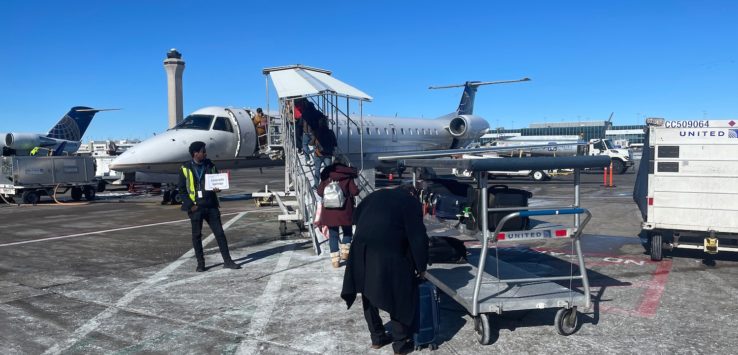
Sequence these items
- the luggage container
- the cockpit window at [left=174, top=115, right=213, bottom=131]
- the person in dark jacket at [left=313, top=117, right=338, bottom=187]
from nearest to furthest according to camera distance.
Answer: the person in dark jacket at [left=313, top=117, right=338, bottom=187]
the cockpit window at [left=174, top=115, right=213, bottom=131]
the luggage container

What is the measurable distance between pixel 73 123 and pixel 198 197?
140 feet

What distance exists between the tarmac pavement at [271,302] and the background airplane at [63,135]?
3584cm

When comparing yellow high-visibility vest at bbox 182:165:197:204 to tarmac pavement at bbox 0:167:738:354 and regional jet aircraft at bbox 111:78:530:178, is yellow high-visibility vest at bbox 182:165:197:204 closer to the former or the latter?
tarmac pavement at bbox 0:167:738:354

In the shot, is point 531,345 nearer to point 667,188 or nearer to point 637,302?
point 637,302

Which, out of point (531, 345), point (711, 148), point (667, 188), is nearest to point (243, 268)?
point (531, 345)

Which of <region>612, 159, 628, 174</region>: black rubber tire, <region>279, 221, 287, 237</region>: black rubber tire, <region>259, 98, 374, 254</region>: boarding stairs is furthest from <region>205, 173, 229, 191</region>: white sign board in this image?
<region>612, 159, 628, 174</region>: black rubber tire

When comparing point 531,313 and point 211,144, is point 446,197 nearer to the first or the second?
point 531,313

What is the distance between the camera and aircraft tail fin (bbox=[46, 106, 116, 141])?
1710 inches

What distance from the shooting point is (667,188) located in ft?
26.1

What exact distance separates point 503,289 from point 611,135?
445ft

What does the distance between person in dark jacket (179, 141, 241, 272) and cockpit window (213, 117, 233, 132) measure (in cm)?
822

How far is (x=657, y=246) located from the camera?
8141 millimetres

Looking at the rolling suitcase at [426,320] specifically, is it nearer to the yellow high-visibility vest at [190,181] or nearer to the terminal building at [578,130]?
the yellow high-visibility vest at [190,181]

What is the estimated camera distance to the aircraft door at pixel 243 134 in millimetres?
16094
